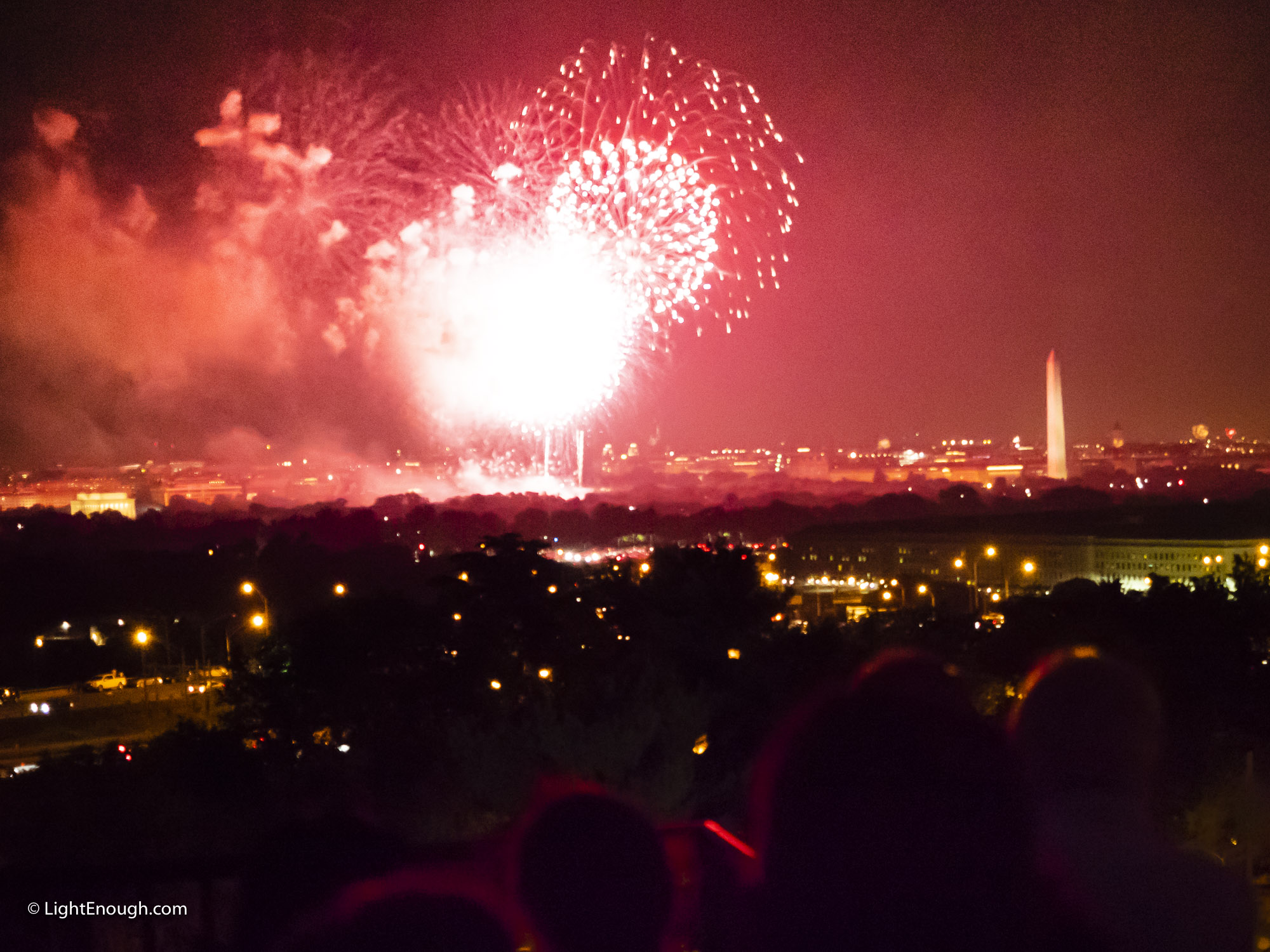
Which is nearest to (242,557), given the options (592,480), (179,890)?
(592,480)

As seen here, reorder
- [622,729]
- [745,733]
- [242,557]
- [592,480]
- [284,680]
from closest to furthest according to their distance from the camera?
[622,729] → [745,733] → [284,680] → [242,557] → [592,480]

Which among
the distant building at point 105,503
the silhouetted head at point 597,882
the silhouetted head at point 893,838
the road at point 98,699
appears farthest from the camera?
the distant building at point 105,503

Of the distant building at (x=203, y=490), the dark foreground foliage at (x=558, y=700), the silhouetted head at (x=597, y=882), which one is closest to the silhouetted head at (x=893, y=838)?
the silhouetted head at (x=597, y=882)

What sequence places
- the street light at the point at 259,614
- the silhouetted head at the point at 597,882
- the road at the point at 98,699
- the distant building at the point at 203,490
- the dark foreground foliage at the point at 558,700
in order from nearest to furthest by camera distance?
the silhouetted head at the point at 597,882
the dark foreground foliage at the point at 558,700
the road at the point at 98,699
the street light at the point at 259,614
the distant building at the point at 203,490

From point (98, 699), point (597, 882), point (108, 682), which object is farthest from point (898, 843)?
point (108, 682)

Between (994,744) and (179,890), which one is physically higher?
(994,744)

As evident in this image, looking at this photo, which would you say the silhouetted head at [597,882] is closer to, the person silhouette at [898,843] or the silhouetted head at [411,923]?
the silhouetted head at [411,923]

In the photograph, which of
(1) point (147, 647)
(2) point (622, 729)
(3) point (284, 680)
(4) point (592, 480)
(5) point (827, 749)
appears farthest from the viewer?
(4) point (592, 480)

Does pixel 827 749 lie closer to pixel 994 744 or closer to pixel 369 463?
pixel 994 744
